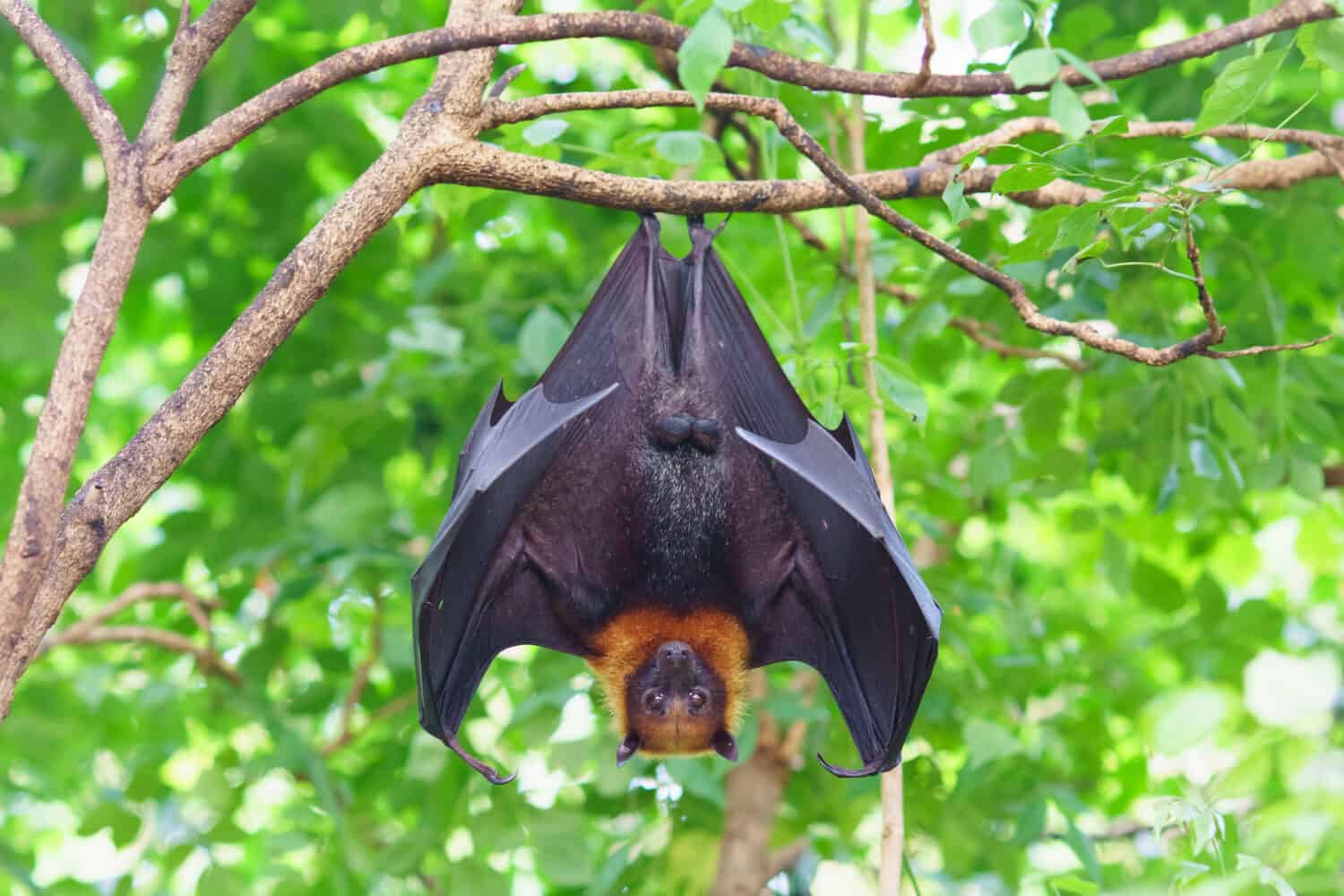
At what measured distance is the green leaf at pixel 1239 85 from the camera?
2.82 m

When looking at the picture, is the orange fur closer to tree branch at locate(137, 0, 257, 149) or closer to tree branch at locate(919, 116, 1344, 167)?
tree branch at locate(919, 116, 1344, 167)

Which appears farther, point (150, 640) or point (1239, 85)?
point (150, 640)

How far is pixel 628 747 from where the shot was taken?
4988 millimetres

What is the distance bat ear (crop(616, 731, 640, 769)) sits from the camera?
16.3 ft

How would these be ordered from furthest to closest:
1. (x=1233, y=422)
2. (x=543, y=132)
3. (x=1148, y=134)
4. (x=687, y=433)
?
1. (x=687, y=433)
2. (x=1233, y=422)
3. (x=1148, y=134)
4. (x=543, y=132)

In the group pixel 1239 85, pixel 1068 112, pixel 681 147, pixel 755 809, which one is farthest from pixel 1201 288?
pixel 755 809

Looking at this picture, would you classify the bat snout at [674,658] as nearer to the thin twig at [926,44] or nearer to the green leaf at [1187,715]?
the thin twig at [926,44]

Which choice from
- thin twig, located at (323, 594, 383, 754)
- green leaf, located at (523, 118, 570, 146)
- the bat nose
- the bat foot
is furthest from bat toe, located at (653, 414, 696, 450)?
thin twig, located at (323, 594, 383, 754)

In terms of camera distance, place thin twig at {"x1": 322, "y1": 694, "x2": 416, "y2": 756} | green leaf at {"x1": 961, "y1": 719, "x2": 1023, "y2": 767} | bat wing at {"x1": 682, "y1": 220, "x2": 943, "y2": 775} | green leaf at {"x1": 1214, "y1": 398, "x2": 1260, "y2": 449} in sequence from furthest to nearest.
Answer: thin twig at {"x1": 322, "y1": 694, "x2": 416, "y2": 756}, green leaf at {"x1": 1214, "y1": 398, "x2": 1260, "y2": 449}, green leaf at {"x1": 961, "y1": 719, "x2": 1023, "y2": 767}, bat wing at {"x1": 682, "y1": 220, "x2": 943, "y2": 775}

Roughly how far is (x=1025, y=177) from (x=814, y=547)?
6.41 ft

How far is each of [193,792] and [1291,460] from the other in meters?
4.74

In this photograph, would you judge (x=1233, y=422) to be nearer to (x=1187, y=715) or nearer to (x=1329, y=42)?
(x=1329, y=42)

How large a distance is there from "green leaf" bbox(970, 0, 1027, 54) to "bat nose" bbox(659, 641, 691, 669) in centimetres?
282

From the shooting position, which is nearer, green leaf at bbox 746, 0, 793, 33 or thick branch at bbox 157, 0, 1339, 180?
thick branch at bbox 157, 0, 1339, 180
